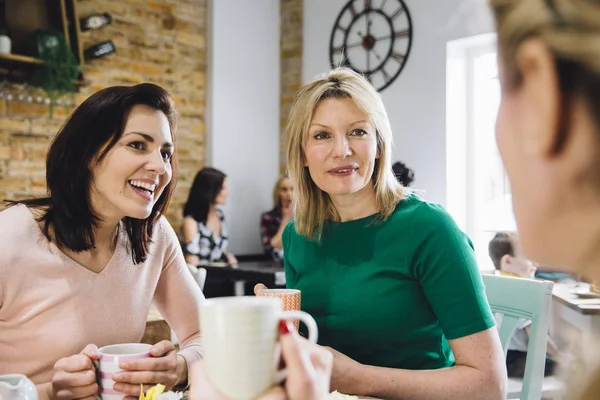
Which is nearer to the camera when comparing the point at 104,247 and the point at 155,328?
the point at 104,247

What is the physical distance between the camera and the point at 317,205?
1.65 meters

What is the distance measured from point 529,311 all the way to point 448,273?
49 cm

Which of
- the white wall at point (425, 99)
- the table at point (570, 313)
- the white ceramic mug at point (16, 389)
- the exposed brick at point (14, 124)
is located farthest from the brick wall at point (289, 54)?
the white ceramic mug at point (16, 389)

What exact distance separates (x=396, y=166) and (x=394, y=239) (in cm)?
338

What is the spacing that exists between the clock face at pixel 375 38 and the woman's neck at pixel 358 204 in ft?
11.6

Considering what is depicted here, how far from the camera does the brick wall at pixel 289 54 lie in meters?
5.89

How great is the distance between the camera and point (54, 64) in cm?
422

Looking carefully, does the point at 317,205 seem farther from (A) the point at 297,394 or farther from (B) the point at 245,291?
(B) the point at 245,291

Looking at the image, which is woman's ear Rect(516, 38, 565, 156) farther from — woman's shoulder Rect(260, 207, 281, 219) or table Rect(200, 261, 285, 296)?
woman's shoulder Rect(260, 207, 281, 219)

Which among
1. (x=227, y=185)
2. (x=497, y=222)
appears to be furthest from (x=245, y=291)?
(x=497, y=222)

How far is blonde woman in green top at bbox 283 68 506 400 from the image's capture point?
4.12 feet

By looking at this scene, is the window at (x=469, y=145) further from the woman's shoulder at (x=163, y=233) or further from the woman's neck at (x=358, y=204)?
the woman's shoulder at (x=163, y=233)

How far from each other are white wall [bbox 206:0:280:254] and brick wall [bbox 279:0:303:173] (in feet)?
0.21

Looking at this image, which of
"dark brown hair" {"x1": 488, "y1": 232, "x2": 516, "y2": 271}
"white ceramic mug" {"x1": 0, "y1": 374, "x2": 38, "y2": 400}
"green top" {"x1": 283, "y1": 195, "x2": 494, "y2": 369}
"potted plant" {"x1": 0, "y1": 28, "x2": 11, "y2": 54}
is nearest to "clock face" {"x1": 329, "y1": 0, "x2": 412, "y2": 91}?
"dark brown hair" {"x1": 488, "y1": 232, "x2": 516, "y2": 271}
